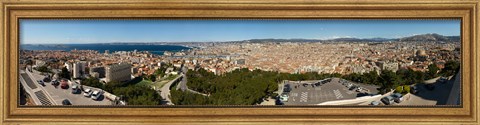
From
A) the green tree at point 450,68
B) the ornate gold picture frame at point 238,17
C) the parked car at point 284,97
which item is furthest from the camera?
the parked car at point 284,97

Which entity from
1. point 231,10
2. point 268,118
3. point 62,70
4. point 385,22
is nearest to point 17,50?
point 62,70

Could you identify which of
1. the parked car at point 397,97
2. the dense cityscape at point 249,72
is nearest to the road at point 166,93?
the dense cityscape at point 249,72

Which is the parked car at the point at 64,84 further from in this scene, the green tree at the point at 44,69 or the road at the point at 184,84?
the road at the point at 184,84

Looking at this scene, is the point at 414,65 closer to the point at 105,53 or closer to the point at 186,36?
the point at 186,36

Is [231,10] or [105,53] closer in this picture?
[231,10]

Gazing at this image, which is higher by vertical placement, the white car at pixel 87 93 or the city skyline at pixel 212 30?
the city skyline at pixel 212 30

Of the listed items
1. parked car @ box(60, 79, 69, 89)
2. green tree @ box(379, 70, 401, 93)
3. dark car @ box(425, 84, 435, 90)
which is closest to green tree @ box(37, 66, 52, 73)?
parked car @ box(60, 79, 69, 89)

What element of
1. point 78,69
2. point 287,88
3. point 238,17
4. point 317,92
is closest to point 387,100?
point 317,92

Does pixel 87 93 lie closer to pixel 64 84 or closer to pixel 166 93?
pixel 64 84
